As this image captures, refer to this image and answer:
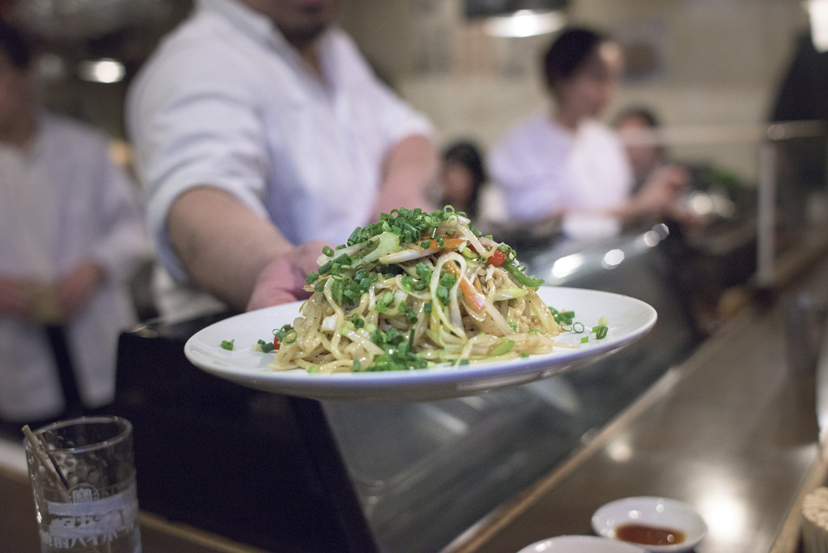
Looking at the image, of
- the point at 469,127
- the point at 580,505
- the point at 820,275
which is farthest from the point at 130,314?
the point at 469,127

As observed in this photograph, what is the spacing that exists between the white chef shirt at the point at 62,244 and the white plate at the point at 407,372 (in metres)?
2.59

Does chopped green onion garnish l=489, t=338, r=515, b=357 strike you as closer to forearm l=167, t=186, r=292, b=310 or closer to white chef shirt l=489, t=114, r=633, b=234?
forearm l=167, t=186, r=292, b=310

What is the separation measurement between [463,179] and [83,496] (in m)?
3.20

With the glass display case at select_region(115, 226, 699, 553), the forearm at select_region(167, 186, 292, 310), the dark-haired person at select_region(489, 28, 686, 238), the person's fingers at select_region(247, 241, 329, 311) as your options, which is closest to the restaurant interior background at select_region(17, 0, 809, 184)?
the dark-haired person at select_region(489, 28, 686, 238)

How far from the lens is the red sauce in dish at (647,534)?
1.08 meters

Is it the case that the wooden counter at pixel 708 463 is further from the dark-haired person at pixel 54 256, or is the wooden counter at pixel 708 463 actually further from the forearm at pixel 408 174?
the dark-haired person at pixel 54 256

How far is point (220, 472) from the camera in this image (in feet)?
3.71

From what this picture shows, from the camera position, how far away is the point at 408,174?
1.88 meters

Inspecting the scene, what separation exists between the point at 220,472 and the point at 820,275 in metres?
3.68

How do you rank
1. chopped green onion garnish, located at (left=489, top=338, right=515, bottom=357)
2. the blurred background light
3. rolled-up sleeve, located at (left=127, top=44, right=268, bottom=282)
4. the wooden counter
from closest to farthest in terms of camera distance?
chopped green onion garnish, located at (left=489, top=338, right=515, bottom=357)
the wooden counter
rolled-up sleeve, located at (left=127, top=44, right=268, bottom=282)
the blurred background light

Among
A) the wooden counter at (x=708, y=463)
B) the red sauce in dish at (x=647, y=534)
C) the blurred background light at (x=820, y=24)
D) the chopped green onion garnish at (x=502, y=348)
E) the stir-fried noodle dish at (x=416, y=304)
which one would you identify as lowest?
the wooden counter at (x=708, y=463)

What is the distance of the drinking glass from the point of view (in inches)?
35.4

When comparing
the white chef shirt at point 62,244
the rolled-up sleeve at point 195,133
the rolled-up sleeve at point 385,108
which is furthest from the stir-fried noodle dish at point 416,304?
the white chef shirt at point 62,244

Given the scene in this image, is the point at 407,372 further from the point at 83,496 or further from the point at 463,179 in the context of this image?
the point at 463,179
